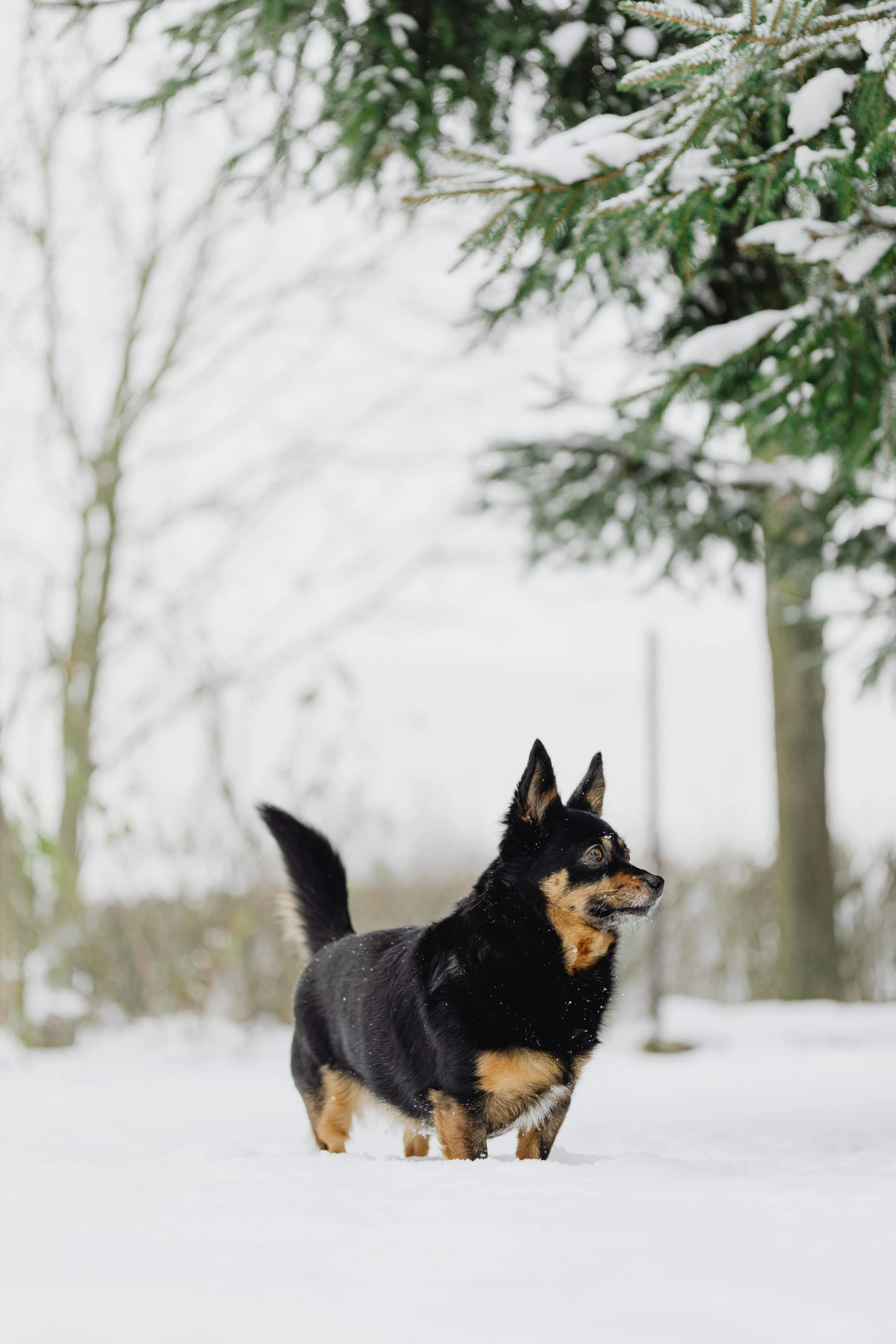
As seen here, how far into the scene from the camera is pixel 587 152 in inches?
131

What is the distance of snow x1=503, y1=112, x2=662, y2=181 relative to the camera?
3314mm

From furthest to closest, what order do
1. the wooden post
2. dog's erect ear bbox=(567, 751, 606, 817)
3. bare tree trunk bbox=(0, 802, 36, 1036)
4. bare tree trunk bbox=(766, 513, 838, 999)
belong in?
1. bare tree trunk bbox=(766, 513, 838, 999)
2. the wooden post
3. bare tree trunk bbox=(0, 802, 36, 1036)
4. dog's erect ear bbox=(567, 751, 606, 817)

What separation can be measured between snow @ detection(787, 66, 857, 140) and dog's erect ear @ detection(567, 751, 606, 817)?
1.83 metres

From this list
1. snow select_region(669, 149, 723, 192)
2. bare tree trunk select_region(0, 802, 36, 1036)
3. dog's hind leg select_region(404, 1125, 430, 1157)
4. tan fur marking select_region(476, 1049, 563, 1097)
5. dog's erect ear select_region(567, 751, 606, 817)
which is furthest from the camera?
bare tree trunk select_region(0, 802, 36, 1036)

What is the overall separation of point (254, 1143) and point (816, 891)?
5531 mm

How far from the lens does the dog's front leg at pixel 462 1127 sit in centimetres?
302

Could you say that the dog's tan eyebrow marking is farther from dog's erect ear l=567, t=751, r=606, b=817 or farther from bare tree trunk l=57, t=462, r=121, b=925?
bare tree trunk l=57, t=462, r=121, b=925

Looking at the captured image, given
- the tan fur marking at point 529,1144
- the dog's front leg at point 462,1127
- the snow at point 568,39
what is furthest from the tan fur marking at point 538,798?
the snow at point 568,39

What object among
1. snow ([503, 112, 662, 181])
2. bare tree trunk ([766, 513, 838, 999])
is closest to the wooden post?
bare tree trunk ([766, 513, 838, 999])

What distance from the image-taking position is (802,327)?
4.05 m

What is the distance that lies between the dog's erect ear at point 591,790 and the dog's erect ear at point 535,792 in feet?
1.02

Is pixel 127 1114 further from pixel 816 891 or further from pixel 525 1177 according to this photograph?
pixel 816 891

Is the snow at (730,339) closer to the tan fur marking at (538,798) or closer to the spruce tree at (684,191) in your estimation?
the spruce tree at (684,191)

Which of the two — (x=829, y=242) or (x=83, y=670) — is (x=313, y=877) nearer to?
(x=829, y=242)
